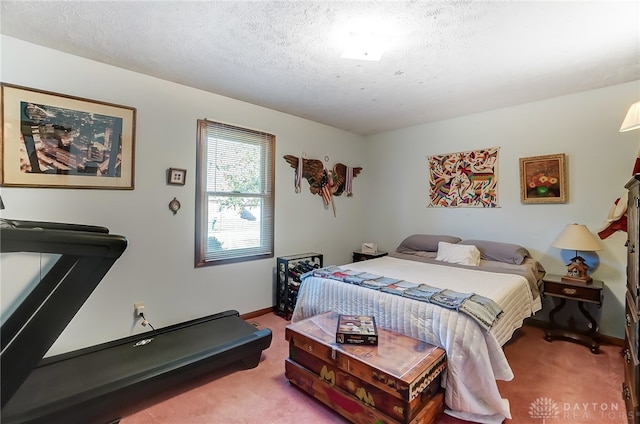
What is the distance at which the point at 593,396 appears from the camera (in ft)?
6.37

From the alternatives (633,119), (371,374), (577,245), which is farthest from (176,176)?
(577,245)

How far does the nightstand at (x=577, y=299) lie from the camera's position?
2561mm

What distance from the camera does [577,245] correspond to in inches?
105

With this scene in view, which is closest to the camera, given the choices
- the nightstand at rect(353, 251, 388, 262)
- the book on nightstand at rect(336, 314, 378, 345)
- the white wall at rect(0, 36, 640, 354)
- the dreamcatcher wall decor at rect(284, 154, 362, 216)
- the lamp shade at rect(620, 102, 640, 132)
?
the book on nightstand at rect(336, 314, 378, 345)

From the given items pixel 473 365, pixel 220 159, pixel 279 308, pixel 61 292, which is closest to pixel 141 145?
pixel 220 159

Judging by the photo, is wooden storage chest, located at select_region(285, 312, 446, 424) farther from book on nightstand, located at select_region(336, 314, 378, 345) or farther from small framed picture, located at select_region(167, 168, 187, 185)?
small framed picture, located at select_region(167, 168, 187, 185)

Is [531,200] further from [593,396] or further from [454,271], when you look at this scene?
[593,396]

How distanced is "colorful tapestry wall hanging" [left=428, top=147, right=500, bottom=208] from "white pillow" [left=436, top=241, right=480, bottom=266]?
2.17ft

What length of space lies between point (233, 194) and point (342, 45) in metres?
1.84

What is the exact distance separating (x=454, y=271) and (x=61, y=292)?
287 cm

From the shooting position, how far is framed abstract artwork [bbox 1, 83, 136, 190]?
205 cm

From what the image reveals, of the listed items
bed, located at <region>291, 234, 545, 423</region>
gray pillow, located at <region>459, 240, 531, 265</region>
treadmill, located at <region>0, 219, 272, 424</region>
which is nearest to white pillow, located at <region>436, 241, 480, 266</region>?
bed, located at <region>291, 234, 545, 423</region>

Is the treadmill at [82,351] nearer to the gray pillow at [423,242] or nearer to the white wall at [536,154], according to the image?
the gray pillow at [423,242]

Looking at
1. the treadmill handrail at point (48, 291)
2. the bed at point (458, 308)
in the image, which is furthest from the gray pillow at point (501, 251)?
the treadmill handrail at point (48, 291)
